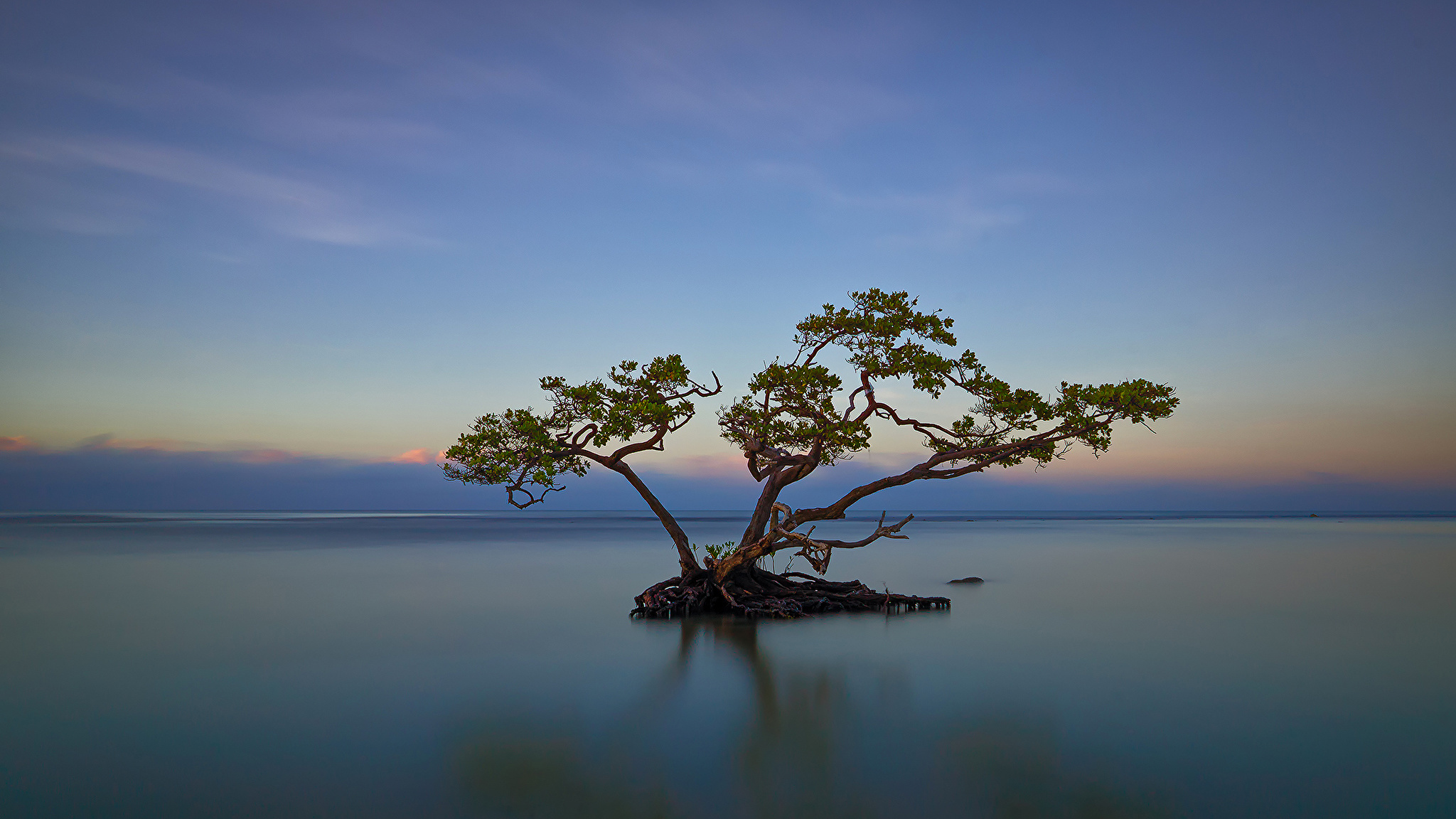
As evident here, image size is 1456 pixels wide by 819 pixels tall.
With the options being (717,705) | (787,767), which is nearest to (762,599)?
(717,705)

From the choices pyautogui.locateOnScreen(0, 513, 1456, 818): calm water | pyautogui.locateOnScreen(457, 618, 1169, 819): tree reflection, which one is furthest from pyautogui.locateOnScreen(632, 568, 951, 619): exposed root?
pyautogui.locateOnScreen(457, 618, 1169, 819): tree reflection

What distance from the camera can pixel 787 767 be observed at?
7750 millimetres

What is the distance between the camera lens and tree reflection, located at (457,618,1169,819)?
673cm

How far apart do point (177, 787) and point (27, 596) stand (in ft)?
61.6

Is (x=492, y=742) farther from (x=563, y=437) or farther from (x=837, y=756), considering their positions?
(x=563, y=437)

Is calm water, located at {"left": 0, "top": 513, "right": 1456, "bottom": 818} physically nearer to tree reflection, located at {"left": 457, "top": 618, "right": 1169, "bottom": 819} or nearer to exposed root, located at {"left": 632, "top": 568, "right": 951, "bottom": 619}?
tree reflection, located at {"left": 457, "top": 618, "right": 1169, "bottom": 819}

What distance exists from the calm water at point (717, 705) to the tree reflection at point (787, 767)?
0.04 meters

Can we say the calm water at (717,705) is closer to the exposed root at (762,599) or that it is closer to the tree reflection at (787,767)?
the tree reflection at (787,767)

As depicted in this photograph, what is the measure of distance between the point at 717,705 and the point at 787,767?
2503 millimetres

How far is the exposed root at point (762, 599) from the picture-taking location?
56.3ft

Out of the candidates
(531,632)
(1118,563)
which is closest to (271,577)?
(531,632)

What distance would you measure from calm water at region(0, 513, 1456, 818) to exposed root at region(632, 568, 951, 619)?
0.66 metres

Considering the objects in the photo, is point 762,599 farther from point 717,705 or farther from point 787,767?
point 787,767

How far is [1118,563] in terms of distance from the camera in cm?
3294
